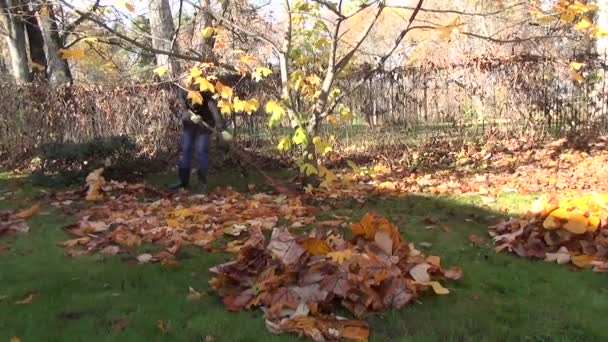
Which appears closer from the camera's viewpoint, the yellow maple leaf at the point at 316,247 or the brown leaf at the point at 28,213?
the yellow maple leaf at the point at 316,247

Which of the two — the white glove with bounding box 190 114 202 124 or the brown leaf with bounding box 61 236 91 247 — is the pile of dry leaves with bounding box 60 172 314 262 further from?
the white glove with bounding box 190 114 202 124

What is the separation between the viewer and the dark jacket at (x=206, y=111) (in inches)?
320

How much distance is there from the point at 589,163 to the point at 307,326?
7.64m

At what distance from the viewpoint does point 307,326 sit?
345cm

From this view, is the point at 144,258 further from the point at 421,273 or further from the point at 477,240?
the point at 477,240

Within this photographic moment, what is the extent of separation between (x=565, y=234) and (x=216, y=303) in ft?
9.61

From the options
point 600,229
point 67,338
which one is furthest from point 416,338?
point 600,229

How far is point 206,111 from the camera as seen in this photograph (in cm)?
834

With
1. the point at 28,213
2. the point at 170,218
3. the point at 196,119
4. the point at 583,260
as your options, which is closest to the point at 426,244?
the point at 583,260

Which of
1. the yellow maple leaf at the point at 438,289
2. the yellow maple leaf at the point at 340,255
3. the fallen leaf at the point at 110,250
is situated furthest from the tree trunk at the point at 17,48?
the yellow maple leaf at the point at 438,289

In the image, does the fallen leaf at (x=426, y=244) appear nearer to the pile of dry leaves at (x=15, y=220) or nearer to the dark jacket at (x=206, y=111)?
the dark jacket at (x=206, y=111)

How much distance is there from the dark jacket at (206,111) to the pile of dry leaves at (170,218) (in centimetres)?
99

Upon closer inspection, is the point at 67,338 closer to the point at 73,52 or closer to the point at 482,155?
the point at 73,52

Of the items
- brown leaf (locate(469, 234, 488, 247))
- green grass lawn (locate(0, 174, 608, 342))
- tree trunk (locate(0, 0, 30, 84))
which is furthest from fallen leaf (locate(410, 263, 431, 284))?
tree trunk (locate(0, 0, 30, 84))
